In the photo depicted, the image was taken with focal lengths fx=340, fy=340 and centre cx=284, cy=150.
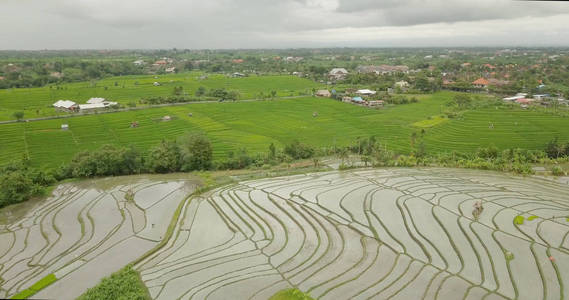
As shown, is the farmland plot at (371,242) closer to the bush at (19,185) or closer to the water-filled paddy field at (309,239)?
the water-filled paddy field at (309,239)

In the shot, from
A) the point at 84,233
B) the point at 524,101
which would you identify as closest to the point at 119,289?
the point at 84,233

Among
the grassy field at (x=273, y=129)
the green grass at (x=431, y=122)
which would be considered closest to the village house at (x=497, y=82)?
the grassy field at (x=273, y=129)

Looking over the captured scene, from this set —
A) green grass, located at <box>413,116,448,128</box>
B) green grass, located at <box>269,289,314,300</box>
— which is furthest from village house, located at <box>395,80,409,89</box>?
green grass, located at <box>269,289,314,300</box>

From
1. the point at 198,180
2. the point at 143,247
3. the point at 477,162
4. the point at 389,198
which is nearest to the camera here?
the point at 143,247

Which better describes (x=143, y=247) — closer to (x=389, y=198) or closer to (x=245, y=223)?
(x=245, y=223)

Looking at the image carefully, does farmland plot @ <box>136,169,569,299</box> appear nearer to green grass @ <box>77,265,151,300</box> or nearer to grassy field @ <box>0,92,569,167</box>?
green grass @ <box>77,265,151,300</box>

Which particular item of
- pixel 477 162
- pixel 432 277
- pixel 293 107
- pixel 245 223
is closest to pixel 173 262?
pixel 245 223
